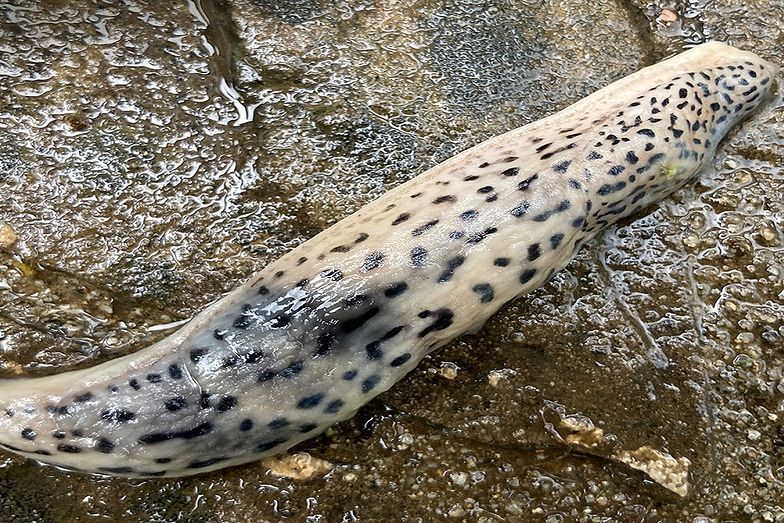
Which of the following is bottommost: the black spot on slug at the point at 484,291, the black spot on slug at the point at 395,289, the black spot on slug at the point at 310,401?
the black spot on slug at the point at 310,401

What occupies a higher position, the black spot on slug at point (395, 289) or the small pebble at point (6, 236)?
the black spot on slug at point (395, 289)

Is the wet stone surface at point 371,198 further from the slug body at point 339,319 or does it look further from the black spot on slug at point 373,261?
the black spot on slug at point 373,261

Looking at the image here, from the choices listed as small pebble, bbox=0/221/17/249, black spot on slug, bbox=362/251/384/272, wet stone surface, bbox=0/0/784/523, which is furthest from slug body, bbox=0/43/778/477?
small pebble, bbox=0/221/17/249

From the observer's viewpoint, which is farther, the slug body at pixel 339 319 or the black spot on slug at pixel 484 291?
the black spot on slug at pixel 484 291

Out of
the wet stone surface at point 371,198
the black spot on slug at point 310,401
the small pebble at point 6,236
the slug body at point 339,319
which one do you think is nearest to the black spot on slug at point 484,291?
the slug body at point 339,319

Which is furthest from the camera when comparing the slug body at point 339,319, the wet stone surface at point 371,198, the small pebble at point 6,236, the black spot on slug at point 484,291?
the small pebble at point 6,236

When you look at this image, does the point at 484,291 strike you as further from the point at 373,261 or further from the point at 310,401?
the point at 310,401

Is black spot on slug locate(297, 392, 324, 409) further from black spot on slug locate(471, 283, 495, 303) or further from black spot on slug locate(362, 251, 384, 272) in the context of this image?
black spot on slug locate(471, 283, 495, 303)
